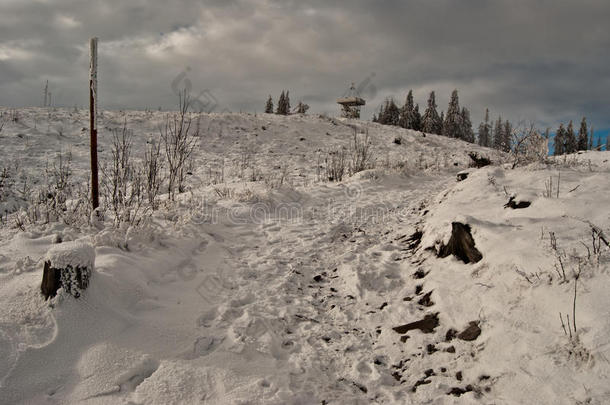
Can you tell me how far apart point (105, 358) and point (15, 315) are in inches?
34.2

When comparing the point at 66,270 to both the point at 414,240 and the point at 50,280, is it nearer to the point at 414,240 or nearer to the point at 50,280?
the point at 50,280

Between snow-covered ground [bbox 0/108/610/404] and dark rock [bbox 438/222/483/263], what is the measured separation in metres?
0.09

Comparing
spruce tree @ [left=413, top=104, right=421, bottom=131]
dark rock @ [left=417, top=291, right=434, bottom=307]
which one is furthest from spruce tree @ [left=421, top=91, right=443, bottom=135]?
dark rock @ [left=417, top=291, right=434, bottom=307]

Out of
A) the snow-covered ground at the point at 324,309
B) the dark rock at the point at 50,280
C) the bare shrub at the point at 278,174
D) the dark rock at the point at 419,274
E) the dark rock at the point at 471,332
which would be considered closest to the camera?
the snow-covered ground at the point at 324,309

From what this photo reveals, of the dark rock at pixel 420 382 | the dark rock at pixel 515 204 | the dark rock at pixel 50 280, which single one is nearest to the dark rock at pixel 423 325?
the dark rock at pixel 420 382

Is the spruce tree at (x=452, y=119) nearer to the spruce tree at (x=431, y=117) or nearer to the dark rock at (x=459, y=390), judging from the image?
the spruce tree at (x=431, y=117)

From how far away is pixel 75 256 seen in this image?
10.1 ft

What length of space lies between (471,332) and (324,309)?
1519 millimetres

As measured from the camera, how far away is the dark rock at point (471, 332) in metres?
2.87

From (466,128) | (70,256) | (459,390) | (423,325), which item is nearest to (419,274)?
(423,325)

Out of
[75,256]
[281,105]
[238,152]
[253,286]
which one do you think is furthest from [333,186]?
[281,105]

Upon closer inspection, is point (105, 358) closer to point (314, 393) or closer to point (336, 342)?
point (314, 393)

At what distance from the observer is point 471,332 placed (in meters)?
2.92

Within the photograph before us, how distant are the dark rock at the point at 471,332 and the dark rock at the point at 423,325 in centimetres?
31
